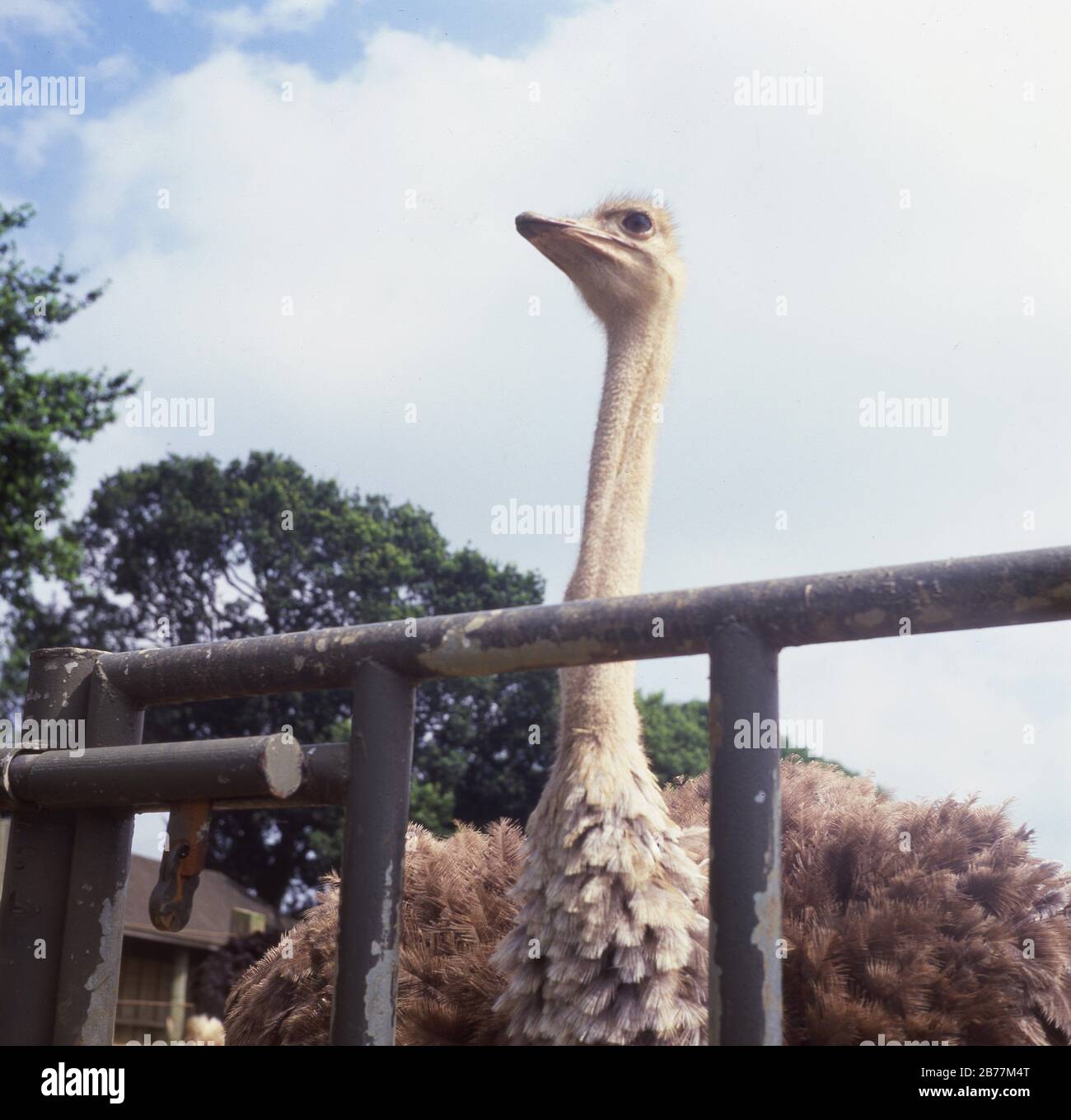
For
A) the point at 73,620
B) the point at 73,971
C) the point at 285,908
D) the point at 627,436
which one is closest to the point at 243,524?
the point at 73,620

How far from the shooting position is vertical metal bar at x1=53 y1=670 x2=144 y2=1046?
2020mm

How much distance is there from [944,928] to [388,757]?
1778mm

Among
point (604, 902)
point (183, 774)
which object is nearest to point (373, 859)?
point (183, 774)

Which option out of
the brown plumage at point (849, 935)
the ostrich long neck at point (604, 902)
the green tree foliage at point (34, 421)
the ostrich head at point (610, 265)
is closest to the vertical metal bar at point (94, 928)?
the ostrich long neck at point (604, 902)

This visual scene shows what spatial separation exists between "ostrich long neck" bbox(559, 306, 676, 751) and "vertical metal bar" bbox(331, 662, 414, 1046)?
64.1 inches

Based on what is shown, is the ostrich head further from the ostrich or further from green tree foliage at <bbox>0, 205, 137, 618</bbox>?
green tree foliage at <bbox>0, 205, 137, 618</bbox>

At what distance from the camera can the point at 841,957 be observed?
3.06 metres

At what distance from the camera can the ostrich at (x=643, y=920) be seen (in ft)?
9.73

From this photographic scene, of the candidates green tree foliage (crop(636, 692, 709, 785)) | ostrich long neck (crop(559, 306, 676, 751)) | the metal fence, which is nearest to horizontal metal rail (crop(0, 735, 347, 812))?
the metal fence

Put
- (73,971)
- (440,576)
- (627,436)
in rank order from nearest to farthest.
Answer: (73,971)
(627,436)
(440,576)

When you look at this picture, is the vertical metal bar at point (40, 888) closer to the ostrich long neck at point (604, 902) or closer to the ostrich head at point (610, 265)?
the ostrich long neck at point (604, 902)
